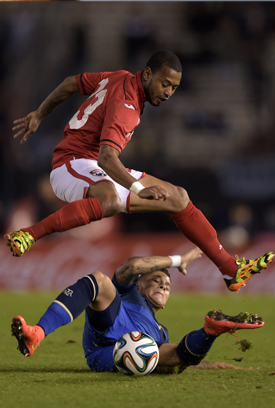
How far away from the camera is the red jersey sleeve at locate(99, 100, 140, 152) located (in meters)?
3.92

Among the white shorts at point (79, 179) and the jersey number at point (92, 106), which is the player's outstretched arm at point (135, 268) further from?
the jersey number at point (92, 106)

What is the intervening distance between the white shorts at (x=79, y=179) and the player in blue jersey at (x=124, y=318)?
571mm

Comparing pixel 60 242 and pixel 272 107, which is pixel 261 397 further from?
pixel 272 107

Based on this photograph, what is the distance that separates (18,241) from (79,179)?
0.75 m

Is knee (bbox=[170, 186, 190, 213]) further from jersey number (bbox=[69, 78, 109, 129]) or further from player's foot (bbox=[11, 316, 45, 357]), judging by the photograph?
player's foot (bbox=[11, 316, 45, 357])

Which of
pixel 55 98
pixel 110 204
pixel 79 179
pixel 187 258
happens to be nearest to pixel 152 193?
pixel 110 204

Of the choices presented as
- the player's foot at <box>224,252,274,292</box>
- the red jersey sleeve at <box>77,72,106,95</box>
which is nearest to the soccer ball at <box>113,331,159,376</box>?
the player's foot at <box>224,252,274,292</box>

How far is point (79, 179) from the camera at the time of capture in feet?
13.7

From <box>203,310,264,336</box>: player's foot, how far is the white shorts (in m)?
1.20

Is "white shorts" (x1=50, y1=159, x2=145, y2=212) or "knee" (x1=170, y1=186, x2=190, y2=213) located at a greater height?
"white shorts" (x1=50, y1=159, x2=145, y2=212)

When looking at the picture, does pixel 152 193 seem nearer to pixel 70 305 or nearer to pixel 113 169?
pixel 113 169

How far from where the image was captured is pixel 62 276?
11.5m

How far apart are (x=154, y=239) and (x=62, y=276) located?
6.95 feet

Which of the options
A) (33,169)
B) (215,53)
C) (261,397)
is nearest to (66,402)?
(261,397)
